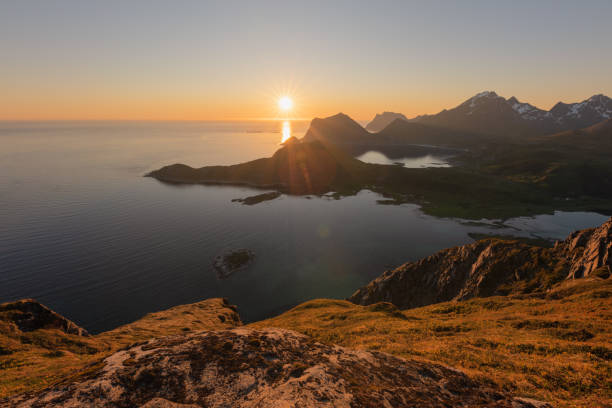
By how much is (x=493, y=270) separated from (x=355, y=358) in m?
40.3

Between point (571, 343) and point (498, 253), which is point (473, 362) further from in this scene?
point (498, 253)

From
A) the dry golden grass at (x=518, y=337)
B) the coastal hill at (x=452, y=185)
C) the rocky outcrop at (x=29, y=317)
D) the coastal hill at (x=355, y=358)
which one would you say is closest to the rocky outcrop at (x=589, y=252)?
the coastal hill at (x=355, y=358)

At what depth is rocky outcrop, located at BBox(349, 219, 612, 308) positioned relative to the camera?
115 ft

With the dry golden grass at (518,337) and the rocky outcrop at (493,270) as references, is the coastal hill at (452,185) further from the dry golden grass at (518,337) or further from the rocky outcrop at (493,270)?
the dry golden grass at (518,337)

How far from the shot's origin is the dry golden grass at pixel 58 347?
1579cm

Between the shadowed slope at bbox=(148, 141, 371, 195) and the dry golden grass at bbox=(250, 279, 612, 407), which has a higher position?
the shadowed slope at bbox=(148, 141, 371, 195)

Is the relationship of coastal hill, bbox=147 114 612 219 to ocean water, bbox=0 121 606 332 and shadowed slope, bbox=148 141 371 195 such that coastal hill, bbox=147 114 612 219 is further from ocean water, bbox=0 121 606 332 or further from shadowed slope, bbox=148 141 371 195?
ocean water, bbox=0 121 606 332

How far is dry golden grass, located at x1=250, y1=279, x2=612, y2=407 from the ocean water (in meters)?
39.9

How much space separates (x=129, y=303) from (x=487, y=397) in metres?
76.5

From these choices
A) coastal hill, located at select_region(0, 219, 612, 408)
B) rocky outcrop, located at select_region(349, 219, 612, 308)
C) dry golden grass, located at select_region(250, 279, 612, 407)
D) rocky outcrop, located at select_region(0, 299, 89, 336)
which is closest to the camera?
coastal hill, located at select_region(0, 219, 612, 408)

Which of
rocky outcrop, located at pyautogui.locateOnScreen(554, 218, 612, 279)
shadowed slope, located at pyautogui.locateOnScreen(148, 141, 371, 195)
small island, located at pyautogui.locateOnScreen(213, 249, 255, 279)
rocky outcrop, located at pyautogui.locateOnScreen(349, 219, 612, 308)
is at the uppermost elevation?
shadowed slope, located at pyautogui.locateOnScreen(148, 141, 371, 195)

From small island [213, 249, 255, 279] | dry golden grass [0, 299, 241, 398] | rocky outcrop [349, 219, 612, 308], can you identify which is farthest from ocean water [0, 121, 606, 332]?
dry golden grass [0, 299, 241, 398]

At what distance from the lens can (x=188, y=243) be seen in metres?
94.6

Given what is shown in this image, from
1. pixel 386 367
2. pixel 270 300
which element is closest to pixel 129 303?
pixel 270 300
